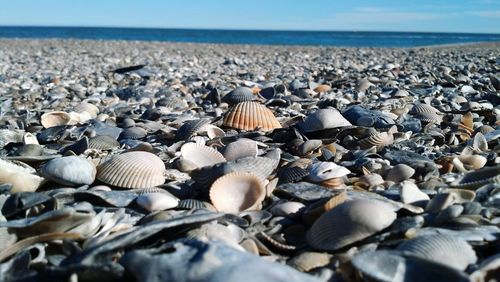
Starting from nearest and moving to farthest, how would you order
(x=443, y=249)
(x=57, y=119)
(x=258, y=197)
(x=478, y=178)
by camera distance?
(x=443, y=249) < (x=258, y=197) < (x=478, y=178) < (x=57, y=119)

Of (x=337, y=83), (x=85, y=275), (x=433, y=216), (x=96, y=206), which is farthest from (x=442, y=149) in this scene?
(x=337, y=83)

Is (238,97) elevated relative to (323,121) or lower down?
lower down

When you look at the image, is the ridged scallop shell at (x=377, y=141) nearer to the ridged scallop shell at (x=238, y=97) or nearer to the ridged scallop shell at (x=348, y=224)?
the ridged scallop shell at (x=348, y=224)

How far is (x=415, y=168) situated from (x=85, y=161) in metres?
1.86

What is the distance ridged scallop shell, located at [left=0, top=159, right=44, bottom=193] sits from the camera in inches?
104

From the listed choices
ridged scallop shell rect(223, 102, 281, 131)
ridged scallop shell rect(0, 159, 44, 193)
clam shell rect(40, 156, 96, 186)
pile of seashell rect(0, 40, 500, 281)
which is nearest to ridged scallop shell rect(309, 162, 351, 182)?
pile of seashell rect(0, 40, 500, 281)

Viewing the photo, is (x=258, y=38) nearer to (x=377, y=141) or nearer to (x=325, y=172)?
(x=377, y=141)

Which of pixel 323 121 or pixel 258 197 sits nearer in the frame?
pixel 258 197

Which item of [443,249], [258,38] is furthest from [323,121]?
[258,38]

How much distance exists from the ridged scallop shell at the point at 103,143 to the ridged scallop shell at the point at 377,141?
5.91 feet

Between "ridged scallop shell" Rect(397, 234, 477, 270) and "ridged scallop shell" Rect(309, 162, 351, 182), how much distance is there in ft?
2.89

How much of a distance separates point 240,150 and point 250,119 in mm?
919

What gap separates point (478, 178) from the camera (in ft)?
8.54

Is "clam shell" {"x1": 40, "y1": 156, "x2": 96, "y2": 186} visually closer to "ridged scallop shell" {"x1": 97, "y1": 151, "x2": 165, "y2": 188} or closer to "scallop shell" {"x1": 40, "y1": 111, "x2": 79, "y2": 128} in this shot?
"ridged scallop shell" {"x1": 97, "y1": 151, "x2": 165, "y2": 188}
